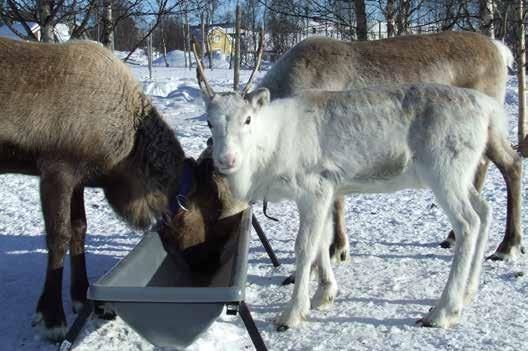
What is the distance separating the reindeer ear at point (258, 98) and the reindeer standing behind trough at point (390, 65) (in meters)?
1.50

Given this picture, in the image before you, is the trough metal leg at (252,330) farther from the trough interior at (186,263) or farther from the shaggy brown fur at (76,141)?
the shaggy brown fur at (76,141)

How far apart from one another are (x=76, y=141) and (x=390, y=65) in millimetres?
3040

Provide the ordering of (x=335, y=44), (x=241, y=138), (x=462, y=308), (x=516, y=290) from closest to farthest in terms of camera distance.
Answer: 1. (x=241, y=138)
2. (x=462, y=308)
3. (x=516, y=290)
4. (x=335, y=44)

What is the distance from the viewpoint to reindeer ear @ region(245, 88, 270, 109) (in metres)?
3.47

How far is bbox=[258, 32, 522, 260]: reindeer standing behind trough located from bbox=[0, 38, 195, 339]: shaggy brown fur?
→ 1.37m

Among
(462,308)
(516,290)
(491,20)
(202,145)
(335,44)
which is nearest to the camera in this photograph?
(462,308)

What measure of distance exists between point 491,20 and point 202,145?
200 inches

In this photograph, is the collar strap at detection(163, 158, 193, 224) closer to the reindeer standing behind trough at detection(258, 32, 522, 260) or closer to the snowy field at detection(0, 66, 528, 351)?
the snowy field at detection(0, 66, 528, 351)

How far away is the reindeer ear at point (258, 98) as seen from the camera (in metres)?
3.47

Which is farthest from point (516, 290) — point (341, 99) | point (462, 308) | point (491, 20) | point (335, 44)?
point (491, 20)

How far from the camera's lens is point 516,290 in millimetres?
4070

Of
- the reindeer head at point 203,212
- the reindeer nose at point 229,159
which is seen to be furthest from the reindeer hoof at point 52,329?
the reindeer nose at point 229,159

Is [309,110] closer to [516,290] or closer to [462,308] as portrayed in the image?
[462,308]

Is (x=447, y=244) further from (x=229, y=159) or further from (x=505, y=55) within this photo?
(x=229, y=159)
